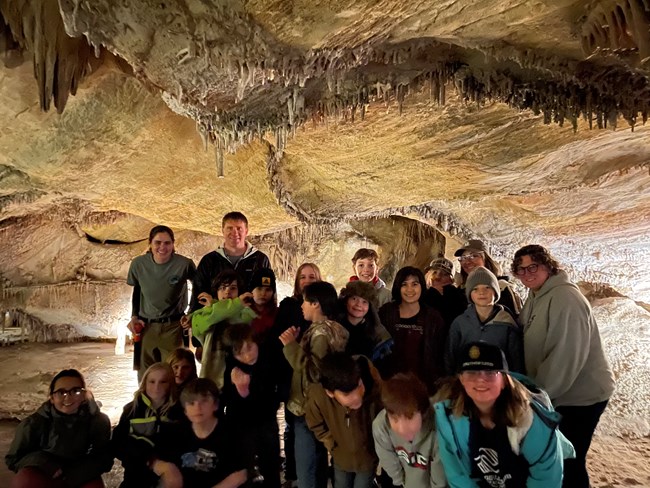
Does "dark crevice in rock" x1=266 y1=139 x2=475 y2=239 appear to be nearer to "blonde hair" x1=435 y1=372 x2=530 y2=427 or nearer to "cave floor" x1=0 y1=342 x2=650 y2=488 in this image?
"cave floor" x1=0 y1=342 x2=650 y2=488

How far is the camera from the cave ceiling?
99.6 inches

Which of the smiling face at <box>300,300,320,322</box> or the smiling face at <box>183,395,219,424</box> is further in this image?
the smiling face at <box>300,300,320,322</box>

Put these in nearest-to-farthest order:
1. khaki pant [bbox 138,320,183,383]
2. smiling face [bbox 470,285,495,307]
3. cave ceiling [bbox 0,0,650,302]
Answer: cave ceiling [bbox 0,0,650,302], smiling face [bbox 470,285,495,307], khaki pant [bbox 138,320,183,383]

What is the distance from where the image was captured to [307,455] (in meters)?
2.89

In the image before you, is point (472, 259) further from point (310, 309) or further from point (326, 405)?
point (326, 405)

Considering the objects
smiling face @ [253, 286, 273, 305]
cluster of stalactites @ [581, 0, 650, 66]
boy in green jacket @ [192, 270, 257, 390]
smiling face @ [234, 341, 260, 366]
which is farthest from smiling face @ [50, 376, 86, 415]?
cluster of stalactites @ [581, 0, 650, 66]

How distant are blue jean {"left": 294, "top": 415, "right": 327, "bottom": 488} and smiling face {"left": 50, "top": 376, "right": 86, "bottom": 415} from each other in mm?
1325

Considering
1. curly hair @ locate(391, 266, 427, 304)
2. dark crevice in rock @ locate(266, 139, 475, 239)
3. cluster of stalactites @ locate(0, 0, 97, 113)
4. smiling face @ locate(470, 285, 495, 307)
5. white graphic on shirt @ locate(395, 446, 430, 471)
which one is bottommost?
white graphic on shirt @ locate(395, 446, 430, 471)

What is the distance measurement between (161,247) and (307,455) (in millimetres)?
1949

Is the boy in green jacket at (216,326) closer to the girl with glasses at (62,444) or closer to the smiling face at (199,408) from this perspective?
the smiling face at (199,408)

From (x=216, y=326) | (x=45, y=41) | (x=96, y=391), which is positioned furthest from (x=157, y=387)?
(x=96, y=391)

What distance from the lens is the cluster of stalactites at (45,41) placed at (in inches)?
135

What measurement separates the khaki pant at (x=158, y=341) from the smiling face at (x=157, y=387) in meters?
1.01

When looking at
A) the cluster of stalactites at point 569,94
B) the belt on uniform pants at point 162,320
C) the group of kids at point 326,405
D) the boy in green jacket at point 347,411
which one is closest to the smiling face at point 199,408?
the group of kids at point 326,405
